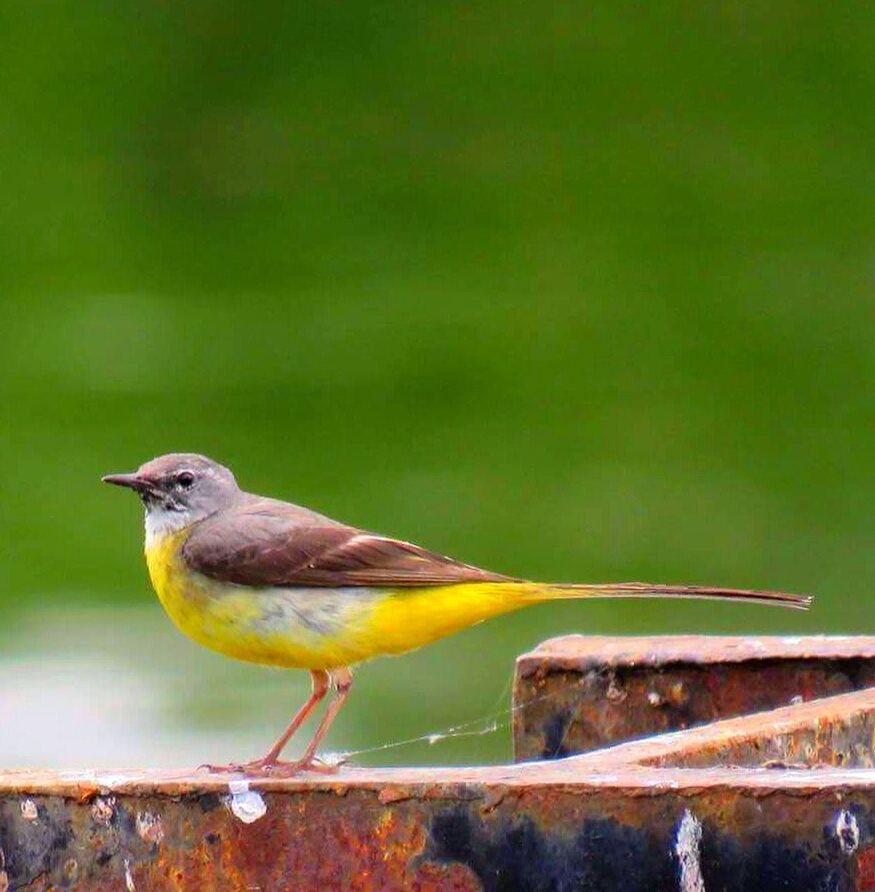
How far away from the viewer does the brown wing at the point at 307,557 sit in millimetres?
6137

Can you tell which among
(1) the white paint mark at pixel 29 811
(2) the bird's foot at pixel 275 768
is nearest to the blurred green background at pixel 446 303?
(2) the bird's foot at pixel 275 768

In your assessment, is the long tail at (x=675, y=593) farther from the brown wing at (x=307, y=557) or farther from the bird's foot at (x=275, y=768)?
the bird's foot at (x=275, y=768)

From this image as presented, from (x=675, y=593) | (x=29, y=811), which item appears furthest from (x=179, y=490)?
(x=29, y=811)

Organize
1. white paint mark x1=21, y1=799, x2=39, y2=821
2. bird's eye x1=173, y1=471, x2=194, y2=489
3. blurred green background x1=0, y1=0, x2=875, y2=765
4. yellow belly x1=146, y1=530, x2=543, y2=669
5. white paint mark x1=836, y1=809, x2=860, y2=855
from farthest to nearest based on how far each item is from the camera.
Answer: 1. blurred green background x1=0, y1=0, x2=875, y2=765
2. bird's eye x1=173, y1=471, x2=194, y2=489
3. yellow belly x1=146, y1=530, x2=543, y2=669
4. white paint mark x1=21, y1=799, x2=39, y2=821
5. white paint mark x1=836, y1=809, x2=860, y2=855

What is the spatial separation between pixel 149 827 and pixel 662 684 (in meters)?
2.00

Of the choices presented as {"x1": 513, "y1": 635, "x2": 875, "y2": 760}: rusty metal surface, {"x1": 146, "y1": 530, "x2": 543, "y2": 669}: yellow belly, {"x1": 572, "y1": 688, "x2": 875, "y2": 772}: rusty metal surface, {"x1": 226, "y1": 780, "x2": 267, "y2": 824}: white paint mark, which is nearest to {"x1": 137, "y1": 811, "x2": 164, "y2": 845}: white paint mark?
{"x1": 226, "y1": 780, "x2": 267, "y2": 824}: white paint mark

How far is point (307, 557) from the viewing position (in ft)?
20.6

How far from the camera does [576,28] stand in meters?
20.1

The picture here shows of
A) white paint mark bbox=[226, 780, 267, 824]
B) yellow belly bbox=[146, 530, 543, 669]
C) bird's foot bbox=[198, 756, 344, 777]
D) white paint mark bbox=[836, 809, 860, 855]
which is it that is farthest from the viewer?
yellow belly bbox=[146, 530, 543, 669]

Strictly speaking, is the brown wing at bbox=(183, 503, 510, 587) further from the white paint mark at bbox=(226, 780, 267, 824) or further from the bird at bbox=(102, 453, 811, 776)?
the white paint mark at bbox=(226, 780, 267, 824)

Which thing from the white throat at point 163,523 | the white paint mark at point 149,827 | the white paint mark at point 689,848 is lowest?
the white paint mark at point 689,848

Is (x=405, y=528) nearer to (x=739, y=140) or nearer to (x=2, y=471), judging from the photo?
Answer: (x=2, y=471)

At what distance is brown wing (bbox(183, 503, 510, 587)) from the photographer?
6137 millimetres

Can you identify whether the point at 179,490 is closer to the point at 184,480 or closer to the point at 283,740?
the point at 184,480
